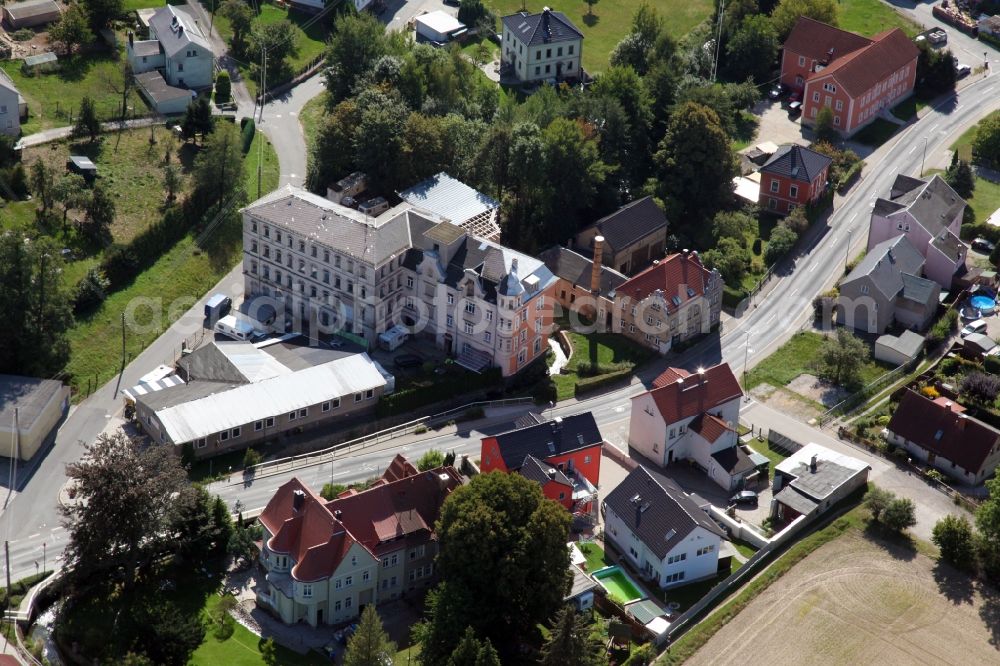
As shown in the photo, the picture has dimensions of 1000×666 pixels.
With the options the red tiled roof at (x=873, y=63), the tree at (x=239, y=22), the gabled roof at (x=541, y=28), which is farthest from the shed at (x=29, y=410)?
the red tiled roof at (x=873, y=63)

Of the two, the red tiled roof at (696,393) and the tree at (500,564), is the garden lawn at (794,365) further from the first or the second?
the tree at (500,564)

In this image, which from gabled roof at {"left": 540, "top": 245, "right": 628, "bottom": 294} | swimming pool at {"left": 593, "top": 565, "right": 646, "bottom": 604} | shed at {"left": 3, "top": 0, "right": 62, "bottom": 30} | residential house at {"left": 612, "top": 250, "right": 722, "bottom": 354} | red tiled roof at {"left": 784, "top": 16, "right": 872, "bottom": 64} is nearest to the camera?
swimming pool at {"left": 593, "top": 565, "right": 646, "bottom": 604}

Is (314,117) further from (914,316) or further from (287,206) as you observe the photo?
(914,316)

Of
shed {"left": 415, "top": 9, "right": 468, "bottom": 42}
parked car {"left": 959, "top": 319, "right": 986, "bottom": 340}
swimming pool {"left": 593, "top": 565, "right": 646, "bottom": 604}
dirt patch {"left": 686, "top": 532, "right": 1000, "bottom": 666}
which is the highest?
shed {"left": 415, "top": 9, "right": 468, "bottom": 42}

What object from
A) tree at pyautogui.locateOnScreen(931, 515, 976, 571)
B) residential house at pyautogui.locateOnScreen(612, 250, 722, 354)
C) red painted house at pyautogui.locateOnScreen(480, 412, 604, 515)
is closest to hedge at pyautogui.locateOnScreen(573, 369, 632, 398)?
residential house at pyautogui.locateOnScreen(612, 250, 722, 354)

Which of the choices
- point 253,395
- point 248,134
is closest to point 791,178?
point 248,134

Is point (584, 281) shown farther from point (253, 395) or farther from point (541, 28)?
point (541, 28)

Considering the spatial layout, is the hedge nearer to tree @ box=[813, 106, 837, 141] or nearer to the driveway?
the driveway

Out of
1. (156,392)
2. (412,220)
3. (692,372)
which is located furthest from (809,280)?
(156,392)
